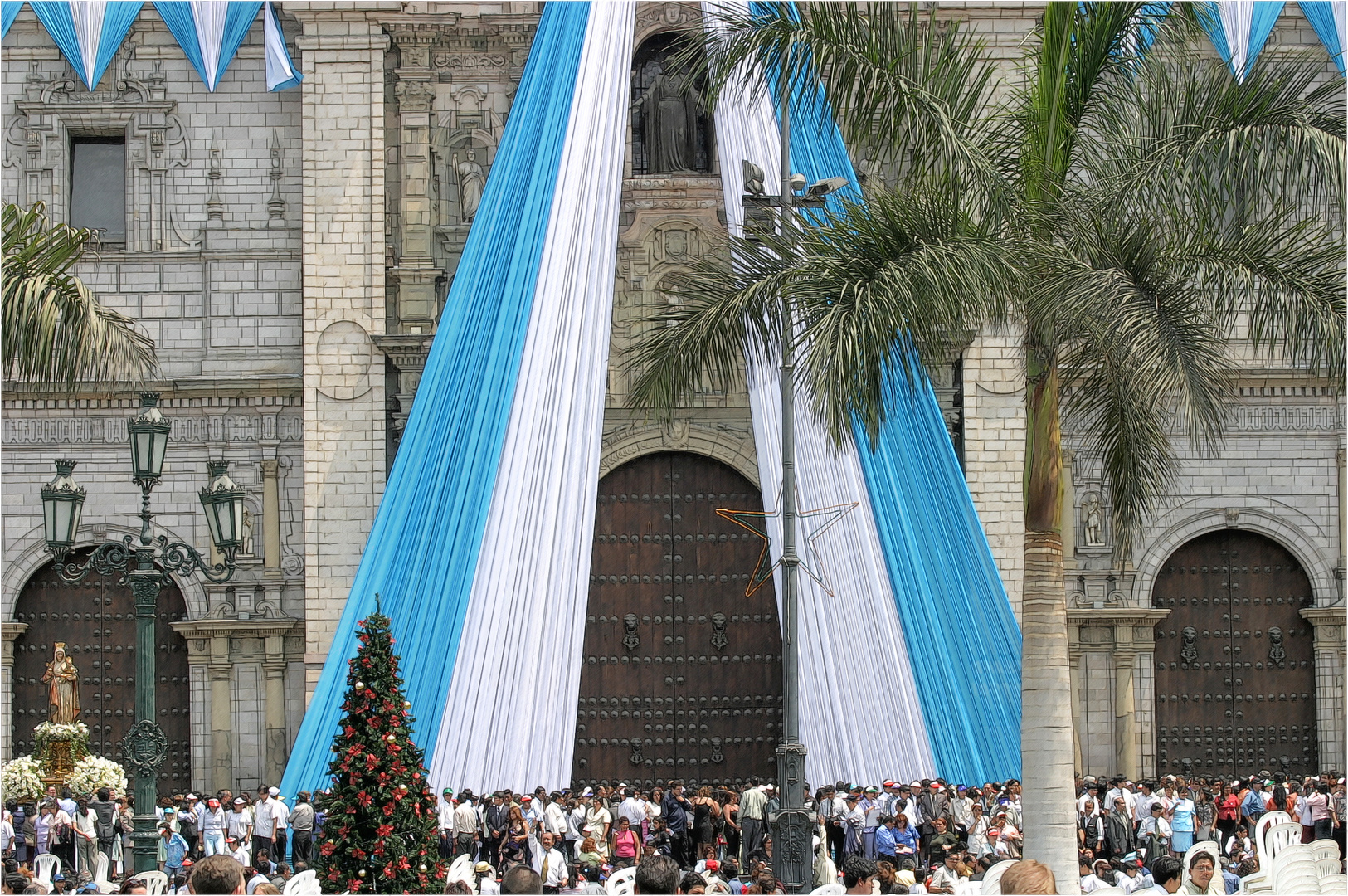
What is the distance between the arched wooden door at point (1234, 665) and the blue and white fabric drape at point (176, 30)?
16.6m

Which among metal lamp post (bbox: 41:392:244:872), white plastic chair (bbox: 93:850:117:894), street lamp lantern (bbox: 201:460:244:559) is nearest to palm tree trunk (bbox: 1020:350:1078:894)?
metal lamp post (bbox: 41:392:244:872)

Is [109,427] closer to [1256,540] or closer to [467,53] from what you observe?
[467,53]

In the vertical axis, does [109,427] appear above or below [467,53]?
below

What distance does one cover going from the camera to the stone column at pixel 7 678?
27750 millimetres

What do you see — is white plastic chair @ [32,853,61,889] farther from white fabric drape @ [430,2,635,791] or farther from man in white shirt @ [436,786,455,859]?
white fabric drape @ [430,2,635,791]

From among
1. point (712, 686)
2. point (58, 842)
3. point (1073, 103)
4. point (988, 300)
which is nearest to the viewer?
point (988, 300)

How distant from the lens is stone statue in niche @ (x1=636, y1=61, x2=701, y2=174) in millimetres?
29000

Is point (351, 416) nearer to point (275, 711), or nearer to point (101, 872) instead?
point (275, 711)

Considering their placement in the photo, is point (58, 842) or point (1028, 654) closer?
point (1028, 654)

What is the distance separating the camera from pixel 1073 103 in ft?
47.9

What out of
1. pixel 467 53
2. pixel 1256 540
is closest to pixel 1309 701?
pixel 1256 540

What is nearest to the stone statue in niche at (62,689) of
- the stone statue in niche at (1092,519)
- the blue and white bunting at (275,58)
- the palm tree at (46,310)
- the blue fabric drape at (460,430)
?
the blue fabric drape at (460,430)

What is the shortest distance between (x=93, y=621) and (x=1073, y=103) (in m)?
19.4

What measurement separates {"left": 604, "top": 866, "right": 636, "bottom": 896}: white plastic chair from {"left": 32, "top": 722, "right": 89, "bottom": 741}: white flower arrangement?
13036 millimetres
